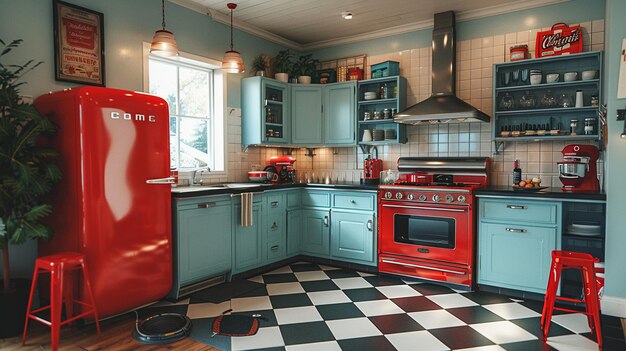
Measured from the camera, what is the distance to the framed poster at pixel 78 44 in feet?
10.7

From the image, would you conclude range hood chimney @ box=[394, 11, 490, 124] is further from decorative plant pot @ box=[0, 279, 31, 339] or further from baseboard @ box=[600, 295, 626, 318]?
→ decorative plant pot @ box=[0, 279, 31, 339]

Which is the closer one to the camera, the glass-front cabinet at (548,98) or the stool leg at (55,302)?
the stool leg at (55,302)

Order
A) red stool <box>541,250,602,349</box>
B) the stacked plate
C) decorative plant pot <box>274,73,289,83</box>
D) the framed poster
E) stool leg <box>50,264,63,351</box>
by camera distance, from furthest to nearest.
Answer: decorative plant pot <box>274,73,289,83</box>
the stacked plate
the framed poster
red stool <box>541,250,602,349</box>
stool leg <box>50,264,63,351</box>

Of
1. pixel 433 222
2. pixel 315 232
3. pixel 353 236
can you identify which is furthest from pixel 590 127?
pixel 315 232

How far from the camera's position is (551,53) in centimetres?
397

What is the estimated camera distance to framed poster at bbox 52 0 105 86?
10.7 ft

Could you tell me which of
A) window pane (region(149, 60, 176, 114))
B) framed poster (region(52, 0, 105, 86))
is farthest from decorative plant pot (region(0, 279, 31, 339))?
window pane (region(149, 60, 176, 114))

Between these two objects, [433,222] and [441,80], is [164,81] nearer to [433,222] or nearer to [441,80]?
[441,80]

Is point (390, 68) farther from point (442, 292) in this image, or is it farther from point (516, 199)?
point (442, 292)

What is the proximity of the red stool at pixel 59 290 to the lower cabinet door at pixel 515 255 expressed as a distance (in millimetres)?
3223

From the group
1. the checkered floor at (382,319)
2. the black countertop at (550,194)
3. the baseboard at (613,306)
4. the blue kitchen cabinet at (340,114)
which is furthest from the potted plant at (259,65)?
the baseboard at (613,306)

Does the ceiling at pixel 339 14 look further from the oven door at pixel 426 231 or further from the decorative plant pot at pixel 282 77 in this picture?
the oven door at pixel 426 231

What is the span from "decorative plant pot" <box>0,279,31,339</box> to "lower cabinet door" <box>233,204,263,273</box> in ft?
5.71

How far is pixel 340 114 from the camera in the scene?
5.13 m
